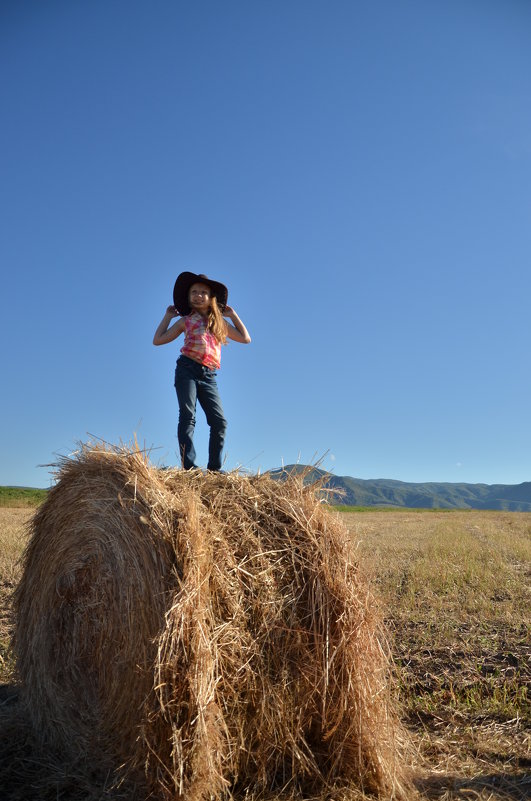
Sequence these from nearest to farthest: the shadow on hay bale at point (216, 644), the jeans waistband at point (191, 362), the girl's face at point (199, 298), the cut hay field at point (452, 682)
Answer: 1. the shadow on hay bale at point (216, 644)
2. the cut hay field at point (452, 682)
3. the jeans waistband at point (191, 362)
4. the girl's face at point (199, 298)

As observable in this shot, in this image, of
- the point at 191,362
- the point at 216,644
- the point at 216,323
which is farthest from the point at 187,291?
the point at 216,644

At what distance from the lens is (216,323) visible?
5.82 meters

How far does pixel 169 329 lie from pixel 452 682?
378 cm

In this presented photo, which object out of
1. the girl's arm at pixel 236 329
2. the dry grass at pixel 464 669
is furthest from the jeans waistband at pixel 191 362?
the dry grass at pixel 464 669

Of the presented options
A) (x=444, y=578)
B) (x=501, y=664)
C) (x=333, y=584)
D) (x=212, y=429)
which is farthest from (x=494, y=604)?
(x=333, y=584)

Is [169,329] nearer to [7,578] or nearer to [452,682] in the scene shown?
[452,682]

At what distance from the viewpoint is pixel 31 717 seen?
4195 millimetres

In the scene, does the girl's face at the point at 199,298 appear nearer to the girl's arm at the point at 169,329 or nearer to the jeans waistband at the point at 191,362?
the girl's arm at the point at 169,329

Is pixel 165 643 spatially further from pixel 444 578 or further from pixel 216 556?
pixel 444 578

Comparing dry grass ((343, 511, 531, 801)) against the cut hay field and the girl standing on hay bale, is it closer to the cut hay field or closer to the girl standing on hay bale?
the cut hay field

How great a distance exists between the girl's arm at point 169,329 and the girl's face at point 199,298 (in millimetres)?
179

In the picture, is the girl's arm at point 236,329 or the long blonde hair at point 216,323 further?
the girl's arm at point 236,329

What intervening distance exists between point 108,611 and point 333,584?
4.21 ft

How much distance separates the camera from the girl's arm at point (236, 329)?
19.9ft
